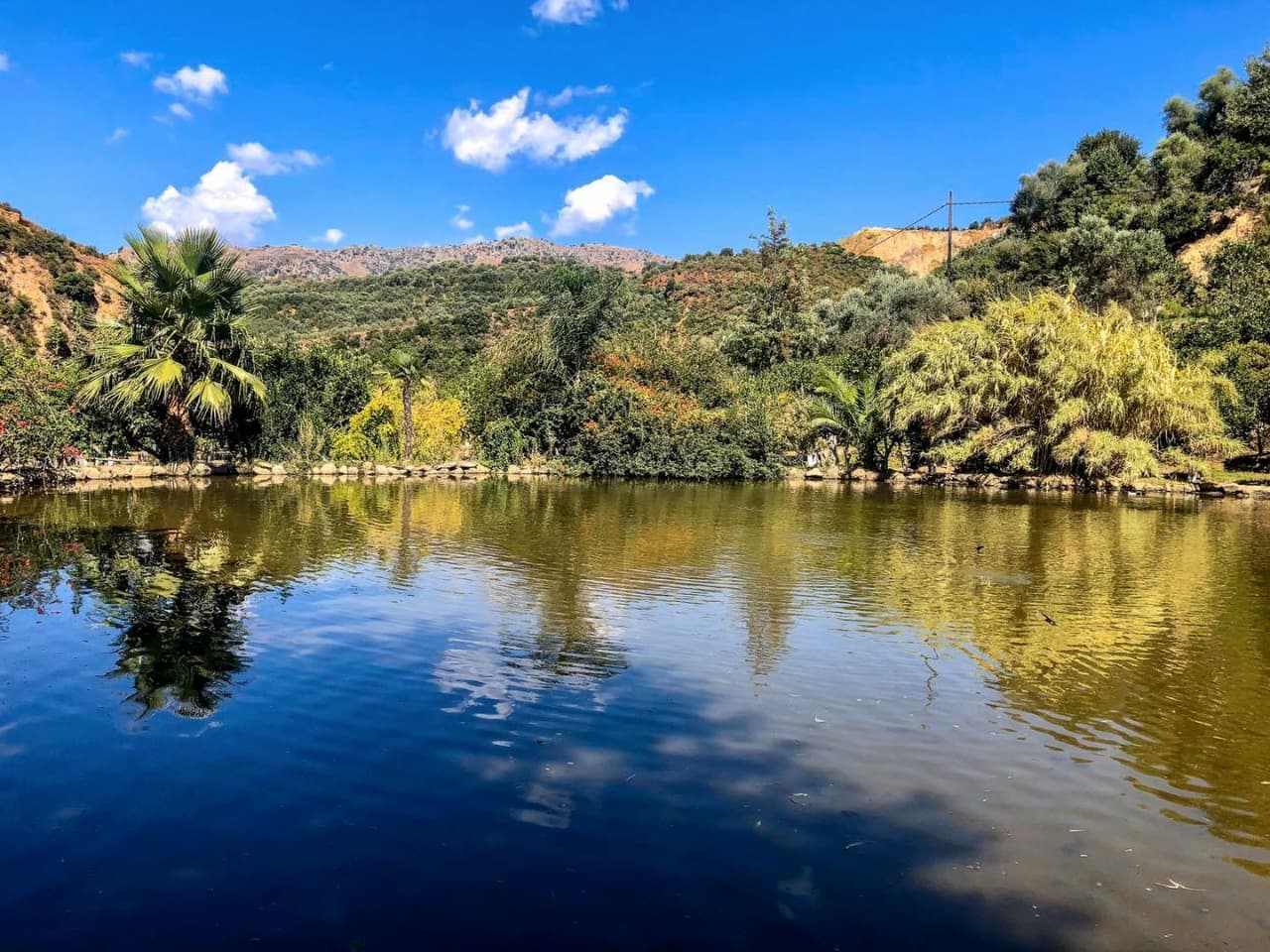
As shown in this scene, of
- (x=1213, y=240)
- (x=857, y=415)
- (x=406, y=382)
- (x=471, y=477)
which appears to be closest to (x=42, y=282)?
(x=406, y=382)

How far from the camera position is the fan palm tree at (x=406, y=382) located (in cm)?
2311

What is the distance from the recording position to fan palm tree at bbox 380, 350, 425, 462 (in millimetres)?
23109

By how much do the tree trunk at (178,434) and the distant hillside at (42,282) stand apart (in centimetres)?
1756

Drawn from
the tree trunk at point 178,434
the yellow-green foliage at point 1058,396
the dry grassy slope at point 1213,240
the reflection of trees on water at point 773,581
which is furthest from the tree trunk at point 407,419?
the dry grassy slope at point 1213,240

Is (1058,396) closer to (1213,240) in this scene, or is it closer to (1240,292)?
(1240,292)

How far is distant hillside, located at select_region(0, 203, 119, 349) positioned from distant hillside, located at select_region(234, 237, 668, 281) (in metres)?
25.2

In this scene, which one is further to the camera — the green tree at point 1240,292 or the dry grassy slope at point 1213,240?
the dry grassy slope at point 1213,240

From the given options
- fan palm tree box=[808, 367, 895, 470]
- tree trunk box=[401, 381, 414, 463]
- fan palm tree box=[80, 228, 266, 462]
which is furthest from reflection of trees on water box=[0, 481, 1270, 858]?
fan palm tree box=[808, 367, 895, 470]

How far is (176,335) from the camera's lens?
65.0 feet

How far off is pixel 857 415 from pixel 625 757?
73.8 feet

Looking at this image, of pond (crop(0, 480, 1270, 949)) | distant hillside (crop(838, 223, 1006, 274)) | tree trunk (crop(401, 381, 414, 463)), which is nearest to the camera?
pond (crop(0, 480, 1270, 949))

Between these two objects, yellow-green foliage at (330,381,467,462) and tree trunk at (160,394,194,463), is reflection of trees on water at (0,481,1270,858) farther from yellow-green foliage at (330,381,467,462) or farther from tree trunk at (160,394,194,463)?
yellow-green foliage at (330,381,467,462)

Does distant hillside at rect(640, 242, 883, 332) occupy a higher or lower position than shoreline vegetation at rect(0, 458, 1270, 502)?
higher

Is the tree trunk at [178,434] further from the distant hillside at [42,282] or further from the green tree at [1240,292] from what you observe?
the green tree at [1240,292]
